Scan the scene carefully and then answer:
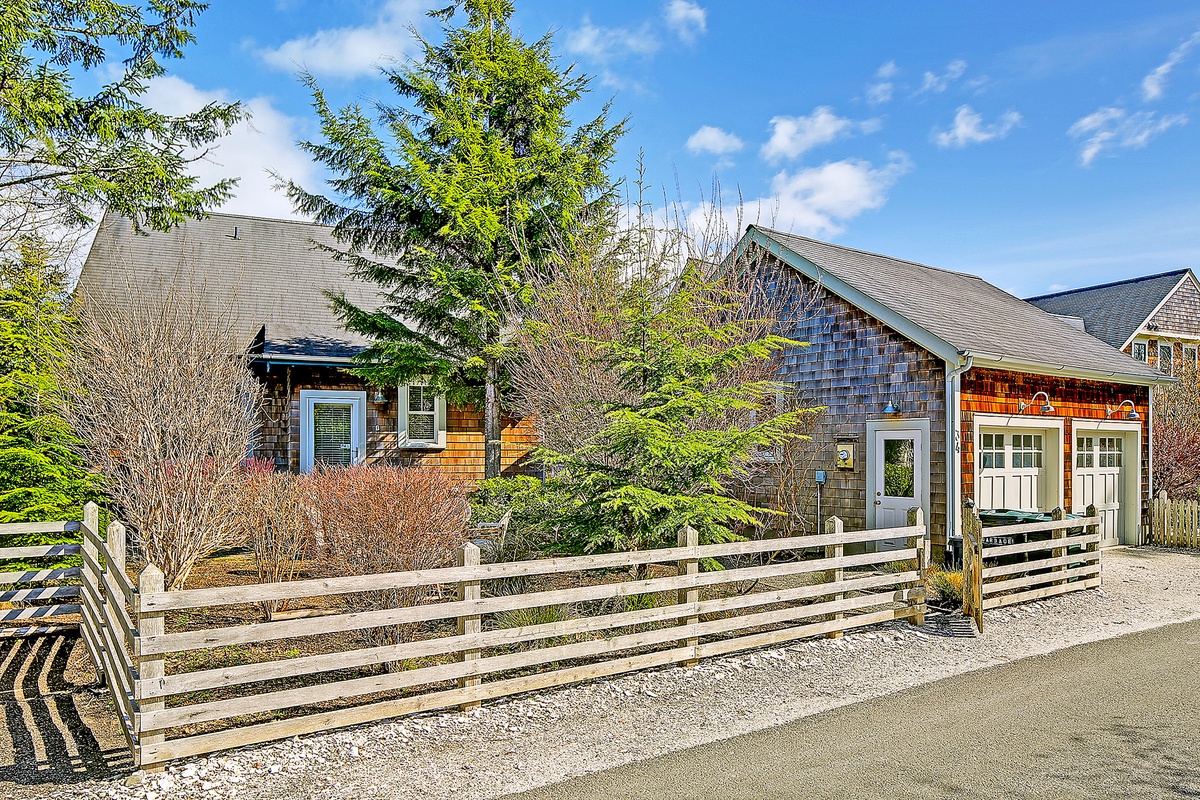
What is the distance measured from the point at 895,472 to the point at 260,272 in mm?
14082

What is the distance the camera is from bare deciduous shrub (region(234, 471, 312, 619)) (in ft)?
27.0

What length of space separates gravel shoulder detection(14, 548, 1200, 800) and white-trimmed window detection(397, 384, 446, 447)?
1000 cm

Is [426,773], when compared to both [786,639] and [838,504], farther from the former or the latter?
[838,504]

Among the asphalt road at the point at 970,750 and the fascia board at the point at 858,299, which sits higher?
the fascia board at the point at 858,299

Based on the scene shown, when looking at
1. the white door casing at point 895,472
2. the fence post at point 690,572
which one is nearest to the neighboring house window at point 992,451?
the white door casing at point 895,472

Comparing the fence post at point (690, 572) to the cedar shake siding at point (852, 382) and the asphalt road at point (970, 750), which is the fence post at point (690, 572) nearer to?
the asphalt road at point (970, 750)

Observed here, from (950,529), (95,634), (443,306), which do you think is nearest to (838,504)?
(950,529)

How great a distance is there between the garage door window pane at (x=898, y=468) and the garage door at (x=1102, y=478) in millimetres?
3930

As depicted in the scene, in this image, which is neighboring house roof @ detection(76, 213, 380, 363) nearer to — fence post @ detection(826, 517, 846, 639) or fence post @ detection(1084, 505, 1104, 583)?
fence post @ detection(826, 517, 846, 639)

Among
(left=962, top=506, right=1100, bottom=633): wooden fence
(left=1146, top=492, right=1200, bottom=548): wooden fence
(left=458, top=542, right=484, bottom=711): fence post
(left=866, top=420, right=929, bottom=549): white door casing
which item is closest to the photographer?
(left=458, top=542, right=484, bottom=711): fence post

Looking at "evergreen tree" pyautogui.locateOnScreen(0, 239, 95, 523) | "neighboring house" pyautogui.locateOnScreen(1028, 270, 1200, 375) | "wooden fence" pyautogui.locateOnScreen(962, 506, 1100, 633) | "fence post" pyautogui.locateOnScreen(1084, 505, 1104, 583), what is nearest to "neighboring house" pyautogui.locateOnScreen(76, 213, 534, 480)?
"evergreen tree" pyautogui.locateOnScreen(0, 239, 95, 523)

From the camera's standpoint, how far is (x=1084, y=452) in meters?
14.0

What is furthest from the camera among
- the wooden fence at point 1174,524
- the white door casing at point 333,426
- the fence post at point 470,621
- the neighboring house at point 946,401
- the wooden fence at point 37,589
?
the white door casing at point 333,426

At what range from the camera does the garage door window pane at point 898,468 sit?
12.0 meters
